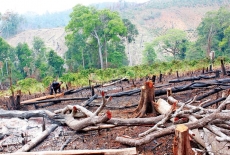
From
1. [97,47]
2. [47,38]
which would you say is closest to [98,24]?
[97,47]

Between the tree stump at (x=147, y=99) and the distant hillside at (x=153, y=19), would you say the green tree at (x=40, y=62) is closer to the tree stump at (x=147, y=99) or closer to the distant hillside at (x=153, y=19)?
the distant hillside at (x=153, y=19)

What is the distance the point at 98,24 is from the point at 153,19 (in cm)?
3553

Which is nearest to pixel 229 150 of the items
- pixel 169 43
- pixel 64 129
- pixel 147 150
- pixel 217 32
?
pixel 147 150

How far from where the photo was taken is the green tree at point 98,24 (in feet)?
102

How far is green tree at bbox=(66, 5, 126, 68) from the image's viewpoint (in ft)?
102

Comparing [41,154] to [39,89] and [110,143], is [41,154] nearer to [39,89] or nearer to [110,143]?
[110,143]

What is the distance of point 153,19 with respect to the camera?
64.2 metres

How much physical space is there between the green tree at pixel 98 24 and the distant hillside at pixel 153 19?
60.0ft

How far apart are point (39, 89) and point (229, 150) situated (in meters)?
12.2

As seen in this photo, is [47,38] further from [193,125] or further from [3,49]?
[193,125]

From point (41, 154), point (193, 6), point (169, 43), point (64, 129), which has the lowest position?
point (64, 129)

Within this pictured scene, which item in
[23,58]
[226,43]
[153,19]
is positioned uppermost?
[153,19]

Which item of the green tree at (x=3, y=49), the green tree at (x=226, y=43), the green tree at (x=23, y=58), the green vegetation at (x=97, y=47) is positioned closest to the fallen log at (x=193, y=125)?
the green vegetation at (x=97, y=47)

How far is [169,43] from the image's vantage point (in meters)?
36.7
